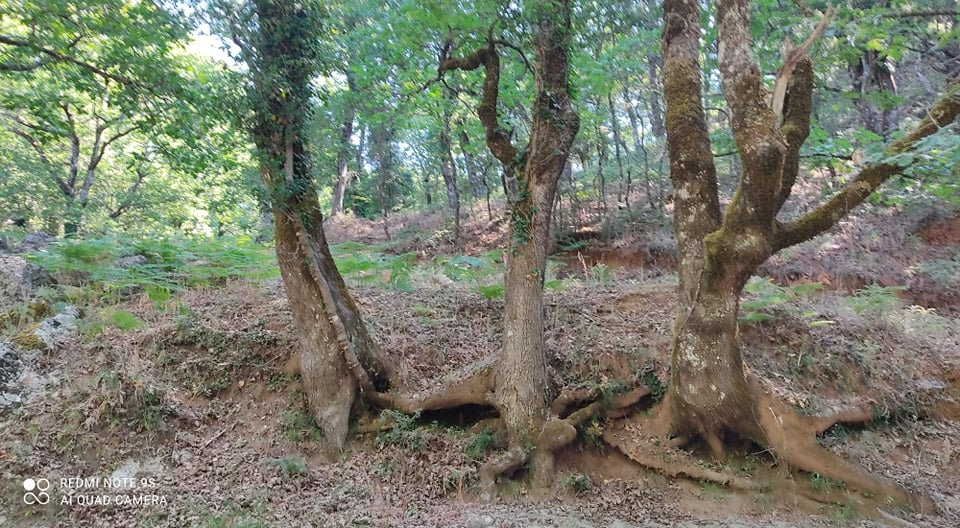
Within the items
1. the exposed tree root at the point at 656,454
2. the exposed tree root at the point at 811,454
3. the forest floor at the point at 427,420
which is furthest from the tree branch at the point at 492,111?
the exposed tree root at the point at 811,454

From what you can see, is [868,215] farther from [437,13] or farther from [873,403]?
[437,13]

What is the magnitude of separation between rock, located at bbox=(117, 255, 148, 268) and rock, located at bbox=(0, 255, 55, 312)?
999 mm

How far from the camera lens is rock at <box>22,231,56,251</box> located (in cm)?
1020

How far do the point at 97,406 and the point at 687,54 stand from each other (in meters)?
7.71

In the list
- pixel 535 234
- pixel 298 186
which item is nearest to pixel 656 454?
pixel 535 234

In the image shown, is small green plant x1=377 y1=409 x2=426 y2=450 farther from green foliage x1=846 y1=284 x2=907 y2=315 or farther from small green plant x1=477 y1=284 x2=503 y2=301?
green foliage x1=846 y1=284 x2=907 y2=315

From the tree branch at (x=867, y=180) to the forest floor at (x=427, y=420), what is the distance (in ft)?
7.31

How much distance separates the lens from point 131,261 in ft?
29.2

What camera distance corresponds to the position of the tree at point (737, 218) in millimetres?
4664

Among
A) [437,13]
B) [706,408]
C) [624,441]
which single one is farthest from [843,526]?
[437,13]

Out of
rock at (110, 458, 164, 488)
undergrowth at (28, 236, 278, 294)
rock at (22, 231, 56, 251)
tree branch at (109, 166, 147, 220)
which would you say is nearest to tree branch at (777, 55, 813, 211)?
rock at (110, 458, 164, 488)

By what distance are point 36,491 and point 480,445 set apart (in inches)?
167

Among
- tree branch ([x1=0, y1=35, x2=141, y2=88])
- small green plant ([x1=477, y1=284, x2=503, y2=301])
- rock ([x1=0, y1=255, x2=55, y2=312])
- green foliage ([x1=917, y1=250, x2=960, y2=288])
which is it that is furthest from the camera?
green foliage ([x1=917, y1=250, x2=960, y2=288])

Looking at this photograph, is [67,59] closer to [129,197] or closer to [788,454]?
[788,454]
